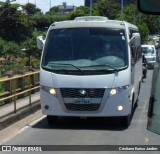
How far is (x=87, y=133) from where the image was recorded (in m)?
10.6

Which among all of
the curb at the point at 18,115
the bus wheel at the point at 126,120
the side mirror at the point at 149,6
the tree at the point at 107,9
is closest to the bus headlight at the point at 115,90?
the bus wheel at the point at 126,120

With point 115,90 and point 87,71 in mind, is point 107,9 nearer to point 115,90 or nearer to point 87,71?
point 87,71

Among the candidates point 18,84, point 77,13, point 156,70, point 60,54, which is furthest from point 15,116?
point 77,13

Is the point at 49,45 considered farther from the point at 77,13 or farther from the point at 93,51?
the point at 77,13

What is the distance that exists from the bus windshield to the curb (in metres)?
1.53

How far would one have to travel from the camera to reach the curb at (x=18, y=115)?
11.4m

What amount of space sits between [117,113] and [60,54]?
2012mm

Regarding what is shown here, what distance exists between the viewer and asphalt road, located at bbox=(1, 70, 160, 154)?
9461 mm

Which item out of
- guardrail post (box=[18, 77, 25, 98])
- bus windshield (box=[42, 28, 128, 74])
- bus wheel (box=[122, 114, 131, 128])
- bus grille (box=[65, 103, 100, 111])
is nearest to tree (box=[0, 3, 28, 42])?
guardrail post (box=[18, 77, 25, 98])

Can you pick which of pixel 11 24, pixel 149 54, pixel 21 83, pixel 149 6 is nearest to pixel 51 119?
pixel 21 83

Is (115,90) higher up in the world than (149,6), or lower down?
lower down

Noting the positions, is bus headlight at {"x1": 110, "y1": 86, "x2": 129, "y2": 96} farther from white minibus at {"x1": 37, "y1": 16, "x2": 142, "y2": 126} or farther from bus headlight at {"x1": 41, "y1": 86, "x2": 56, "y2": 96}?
bus headlight at {"x1": 41, "y1": 86, "x2": 56, "y2": 96}

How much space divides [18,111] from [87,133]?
3.10m

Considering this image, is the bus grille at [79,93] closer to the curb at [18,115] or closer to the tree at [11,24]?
the curb at [18,115]
